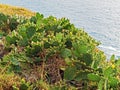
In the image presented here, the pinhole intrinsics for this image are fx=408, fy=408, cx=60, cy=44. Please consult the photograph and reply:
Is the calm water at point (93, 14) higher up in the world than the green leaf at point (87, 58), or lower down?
lower down

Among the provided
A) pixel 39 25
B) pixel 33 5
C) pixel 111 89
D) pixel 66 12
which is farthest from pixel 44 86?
pixel 33 5

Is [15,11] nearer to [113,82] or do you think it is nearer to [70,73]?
[70,73]

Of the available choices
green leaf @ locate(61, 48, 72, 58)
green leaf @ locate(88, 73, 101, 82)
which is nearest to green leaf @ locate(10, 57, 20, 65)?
green leaf @ locate(61, 48, 72, 58)

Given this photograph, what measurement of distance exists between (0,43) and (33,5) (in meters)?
20.9

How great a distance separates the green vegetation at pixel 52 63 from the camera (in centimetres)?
619

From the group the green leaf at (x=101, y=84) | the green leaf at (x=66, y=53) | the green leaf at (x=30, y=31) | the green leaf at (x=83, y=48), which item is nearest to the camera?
the green leaf at (x=101, y=84)

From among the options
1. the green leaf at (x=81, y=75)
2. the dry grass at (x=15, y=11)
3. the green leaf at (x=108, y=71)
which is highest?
the green leaf at (x=108, y=71)

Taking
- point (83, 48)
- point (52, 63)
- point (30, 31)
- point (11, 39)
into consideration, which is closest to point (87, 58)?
point (83, 48)

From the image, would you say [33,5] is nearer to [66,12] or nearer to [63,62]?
[66,12]

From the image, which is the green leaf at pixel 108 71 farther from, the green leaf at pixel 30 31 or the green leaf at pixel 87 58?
the green leaf at pixel 30 31

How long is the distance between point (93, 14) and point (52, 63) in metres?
19.1

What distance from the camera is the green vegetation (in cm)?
619

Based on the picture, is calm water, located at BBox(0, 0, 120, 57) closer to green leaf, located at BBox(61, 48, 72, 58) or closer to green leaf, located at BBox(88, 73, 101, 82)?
green leaf, located at BBox(61, 48, 72, 58)

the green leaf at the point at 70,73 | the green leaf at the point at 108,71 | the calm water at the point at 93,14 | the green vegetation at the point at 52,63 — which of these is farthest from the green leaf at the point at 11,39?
the calm water at the point at 93,14
